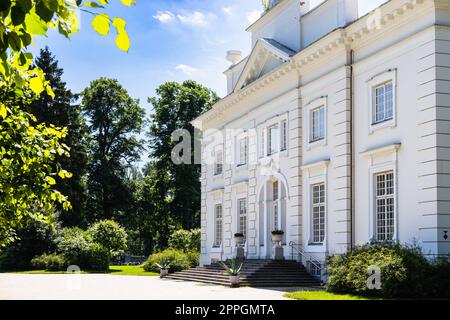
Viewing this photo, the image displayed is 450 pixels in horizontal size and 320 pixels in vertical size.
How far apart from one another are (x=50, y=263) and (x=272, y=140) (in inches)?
773

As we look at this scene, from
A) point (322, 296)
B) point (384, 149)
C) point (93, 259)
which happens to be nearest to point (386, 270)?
point (322, 296)

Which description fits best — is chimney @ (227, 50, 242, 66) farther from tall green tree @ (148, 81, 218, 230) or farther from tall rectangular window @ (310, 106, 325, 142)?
tall green tree @ (148, 81, 218, 230)

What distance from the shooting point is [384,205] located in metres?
21.9

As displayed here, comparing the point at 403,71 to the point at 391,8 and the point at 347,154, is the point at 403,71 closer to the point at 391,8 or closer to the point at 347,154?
the point at 391,8

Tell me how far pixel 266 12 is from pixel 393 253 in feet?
56.0

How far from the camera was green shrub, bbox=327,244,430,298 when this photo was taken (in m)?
17.9

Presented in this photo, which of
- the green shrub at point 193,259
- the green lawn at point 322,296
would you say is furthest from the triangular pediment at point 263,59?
the green lawn at point 322,296

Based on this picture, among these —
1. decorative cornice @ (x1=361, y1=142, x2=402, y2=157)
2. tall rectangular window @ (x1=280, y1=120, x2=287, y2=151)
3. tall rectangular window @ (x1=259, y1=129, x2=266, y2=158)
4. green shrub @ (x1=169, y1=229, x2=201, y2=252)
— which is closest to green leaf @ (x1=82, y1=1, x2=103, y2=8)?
decorative cornice @ (x1=361, y1=142, x2=402, y2=157)

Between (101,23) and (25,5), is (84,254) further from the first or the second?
(25,5)

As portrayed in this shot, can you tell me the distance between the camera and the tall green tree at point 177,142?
189 feet

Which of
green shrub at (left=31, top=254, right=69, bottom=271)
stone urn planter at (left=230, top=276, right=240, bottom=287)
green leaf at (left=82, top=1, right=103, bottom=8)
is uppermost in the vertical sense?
green leaf at (left=82, top=1, right=103, bottom=8)

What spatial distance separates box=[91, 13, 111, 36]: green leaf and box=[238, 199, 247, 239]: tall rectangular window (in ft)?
95.8

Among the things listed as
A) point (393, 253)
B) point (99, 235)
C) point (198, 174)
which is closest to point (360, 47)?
point (393, 253)

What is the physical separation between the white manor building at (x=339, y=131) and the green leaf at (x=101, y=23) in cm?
1597
